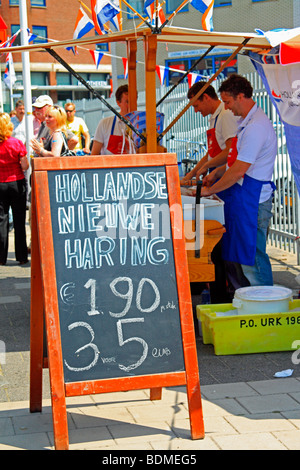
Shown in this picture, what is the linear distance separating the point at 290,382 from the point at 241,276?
6.06 ft

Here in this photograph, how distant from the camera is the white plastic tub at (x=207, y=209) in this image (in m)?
6.00

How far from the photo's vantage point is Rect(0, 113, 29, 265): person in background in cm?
909

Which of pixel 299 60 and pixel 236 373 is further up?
pixel 299 60

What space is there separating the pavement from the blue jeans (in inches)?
40.9

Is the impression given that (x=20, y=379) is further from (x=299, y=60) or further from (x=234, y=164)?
(x=299, y=60)

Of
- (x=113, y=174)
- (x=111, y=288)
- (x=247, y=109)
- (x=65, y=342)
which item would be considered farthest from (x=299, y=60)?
(x=65, y=342)

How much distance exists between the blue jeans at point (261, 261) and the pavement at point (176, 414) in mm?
1038

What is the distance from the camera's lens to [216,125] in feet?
23.5

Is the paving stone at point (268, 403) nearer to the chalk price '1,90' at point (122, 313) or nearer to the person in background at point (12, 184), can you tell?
the chalk price '1,90' at point (122, 313)

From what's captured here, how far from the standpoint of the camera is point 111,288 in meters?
3.93

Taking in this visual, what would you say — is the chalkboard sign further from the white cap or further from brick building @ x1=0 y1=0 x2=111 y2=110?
brick building @ x1=0 y1=0 x2=111 y2=110

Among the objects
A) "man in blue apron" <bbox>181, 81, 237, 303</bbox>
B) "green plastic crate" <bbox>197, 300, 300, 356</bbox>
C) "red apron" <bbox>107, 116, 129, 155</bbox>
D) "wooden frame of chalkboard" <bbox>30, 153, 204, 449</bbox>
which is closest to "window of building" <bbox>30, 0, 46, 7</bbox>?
"red apron" <bbox>107, 116, 129, 155</bbox>
